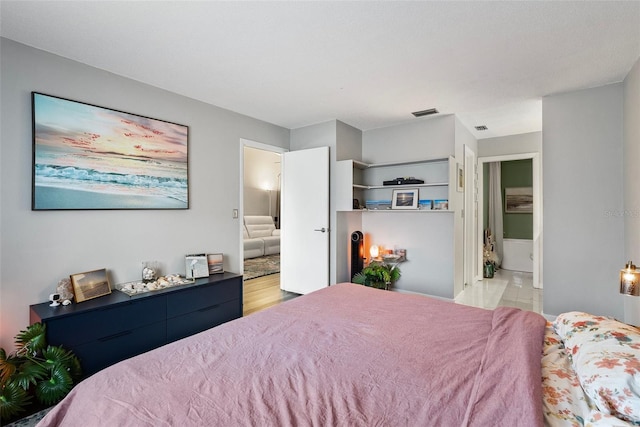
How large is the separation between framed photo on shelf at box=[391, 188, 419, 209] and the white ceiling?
4.10ft

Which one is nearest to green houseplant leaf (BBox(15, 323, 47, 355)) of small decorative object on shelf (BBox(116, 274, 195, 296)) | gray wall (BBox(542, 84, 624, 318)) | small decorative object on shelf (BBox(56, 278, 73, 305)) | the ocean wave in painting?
small decorative object on shelf (BBox(56, 278, 73, 305))

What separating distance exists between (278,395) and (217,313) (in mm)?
2155

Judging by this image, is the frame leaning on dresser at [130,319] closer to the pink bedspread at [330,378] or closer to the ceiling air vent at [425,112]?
the pink bedspread at [330,378]

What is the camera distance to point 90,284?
2387 millimetres

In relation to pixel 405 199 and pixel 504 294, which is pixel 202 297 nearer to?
pixel 405 199

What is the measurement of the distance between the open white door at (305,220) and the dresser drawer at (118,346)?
6.76 feet

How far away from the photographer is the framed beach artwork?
2254mm

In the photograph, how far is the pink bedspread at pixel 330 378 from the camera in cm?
92

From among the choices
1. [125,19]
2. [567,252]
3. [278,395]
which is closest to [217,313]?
[278,395]

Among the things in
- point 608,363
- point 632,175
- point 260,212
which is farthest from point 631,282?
point 260,212

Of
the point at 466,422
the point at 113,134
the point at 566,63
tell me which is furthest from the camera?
the point at 113,134

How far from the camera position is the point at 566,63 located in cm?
245

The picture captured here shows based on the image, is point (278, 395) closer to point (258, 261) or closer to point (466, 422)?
point (466, 422)

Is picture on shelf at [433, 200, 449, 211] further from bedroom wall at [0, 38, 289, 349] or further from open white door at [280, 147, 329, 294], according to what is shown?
bedroom wall at [0, 38, 289, 349]
